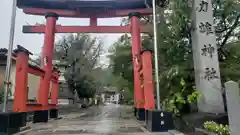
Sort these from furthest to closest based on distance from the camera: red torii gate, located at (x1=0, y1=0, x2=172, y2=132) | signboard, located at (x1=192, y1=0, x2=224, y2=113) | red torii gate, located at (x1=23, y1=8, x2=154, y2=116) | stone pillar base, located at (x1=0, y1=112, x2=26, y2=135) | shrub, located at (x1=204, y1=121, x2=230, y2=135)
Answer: red torii gate, located at (x1=23, y1=8, x2=154, y2=116), red torii gate, located at (x1=0, y1=0, x2=172, y2=132), signboard, located at (x1=192, y1=0, x2=224, y2=113), stone pillar base, located at (x1=0, y1=112, x2=26, y2=135), shrub, located at (x1=204, y1=121, x2=230, y2=135)

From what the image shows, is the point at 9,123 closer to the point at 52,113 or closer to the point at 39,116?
the point at 39,116

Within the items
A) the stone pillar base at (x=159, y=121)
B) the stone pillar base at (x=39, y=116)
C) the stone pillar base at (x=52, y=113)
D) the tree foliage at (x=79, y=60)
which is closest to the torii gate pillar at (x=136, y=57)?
the stone pillar base at (x=159, y=121)

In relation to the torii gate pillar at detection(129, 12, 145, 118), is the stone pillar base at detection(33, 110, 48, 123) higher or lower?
lower

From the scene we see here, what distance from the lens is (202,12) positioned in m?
9.39

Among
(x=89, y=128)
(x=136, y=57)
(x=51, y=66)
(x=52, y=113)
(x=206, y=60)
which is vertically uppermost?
(x=136, y=57)

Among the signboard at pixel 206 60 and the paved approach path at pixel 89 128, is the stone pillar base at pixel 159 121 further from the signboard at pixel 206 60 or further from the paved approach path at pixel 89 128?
the signboard at pixel 206 60

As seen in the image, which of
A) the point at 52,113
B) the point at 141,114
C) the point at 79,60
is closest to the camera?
the point at 141,114

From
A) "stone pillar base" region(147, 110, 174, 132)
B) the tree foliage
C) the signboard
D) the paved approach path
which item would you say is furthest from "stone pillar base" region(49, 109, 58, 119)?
the tree foliage

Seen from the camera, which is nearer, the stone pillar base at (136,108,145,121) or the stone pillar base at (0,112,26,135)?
the stone pillar base at (0,112,26,135)

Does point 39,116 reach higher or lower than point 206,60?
lower

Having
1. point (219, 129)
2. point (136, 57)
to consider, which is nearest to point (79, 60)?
point (136, 57)

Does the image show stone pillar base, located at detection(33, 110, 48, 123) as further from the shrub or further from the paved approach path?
the shrub

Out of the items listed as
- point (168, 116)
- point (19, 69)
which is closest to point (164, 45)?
point (168, 116)

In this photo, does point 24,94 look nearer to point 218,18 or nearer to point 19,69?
point 19,69
